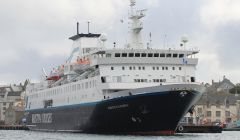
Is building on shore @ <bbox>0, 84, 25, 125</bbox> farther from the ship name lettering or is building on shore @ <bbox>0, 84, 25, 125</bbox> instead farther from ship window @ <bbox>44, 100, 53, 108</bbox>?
ship window @ <bbox>44, 100, 53, 108</bbox>

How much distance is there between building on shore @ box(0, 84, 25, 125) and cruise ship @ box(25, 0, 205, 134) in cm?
8788

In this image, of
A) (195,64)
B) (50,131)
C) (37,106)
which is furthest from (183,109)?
(37,106)

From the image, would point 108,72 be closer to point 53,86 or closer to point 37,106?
point 53,86

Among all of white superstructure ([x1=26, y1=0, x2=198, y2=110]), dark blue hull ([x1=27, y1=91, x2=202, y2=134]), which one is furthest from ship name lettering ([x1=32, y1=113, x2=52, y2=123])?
dark blue hull ([x1=27, y1=91, x2=202, y2=134])

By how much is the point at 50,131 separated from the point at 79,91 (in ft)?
30.9

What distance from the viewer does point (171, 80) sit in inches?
2388

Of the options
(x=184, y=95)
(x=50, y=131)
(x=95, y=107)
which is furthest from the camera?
(x=50, y=131)

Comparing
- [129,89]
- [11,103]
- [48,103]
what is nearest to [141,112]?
[129,89]

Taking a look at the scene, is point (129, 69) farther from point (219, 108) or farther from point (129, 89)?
point (219, 108)

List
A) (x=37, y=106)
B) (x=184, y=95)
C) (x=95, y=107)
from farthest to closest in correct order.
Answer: (x=37, y=106)
(x=95, y=107)
(x=184, y=95)

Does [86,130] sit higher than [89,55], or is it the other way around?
[89,55]

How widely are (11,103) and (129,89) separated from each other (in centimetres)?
12277

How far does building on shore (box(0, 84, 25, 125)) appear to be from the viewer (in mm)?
158375

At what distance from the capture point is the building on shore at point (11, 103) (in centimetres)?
15838
